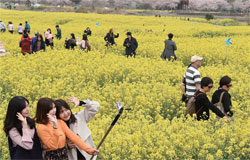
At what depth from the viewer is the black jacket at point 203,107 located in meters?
6.11

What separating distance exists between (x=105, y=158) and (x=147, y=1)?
415 feet

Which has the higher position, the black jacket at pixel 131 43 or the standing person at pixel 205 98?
the black jacket at pixel 131 43

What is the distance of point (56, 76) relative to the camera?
11.3 meters

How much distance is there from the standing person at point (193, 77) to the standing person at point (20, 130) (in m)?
4.26

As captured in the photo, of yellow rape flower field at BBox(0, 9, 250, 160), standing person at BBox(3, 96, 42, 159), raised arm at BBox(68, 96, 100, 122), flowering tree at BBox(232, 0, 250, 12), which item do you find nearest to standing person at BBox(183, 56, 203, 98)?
yellow rape flower field at BBox(0, 9, 250, 160)

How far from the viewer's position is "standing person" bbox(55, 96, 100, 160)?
4.18 metres

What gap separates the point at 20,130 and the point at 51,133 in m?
0.41

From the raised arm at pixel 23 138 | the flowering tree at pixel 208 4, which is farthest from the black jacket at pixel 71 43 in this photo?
the flowering tree at pixel 208 4

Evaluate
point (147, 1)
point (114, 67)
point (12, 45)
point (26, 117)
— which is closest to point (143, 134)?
point (26, 117)

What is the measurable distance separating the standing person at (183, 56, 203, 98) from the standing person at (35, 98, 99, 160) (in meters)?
3.67

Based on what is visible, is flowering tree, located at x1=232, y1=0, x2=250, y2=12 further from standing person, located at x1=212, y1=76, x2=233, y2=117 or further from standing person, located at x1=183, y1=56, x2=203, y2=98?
standing person, located at x1=212, y1=76, x2=233, y2=117

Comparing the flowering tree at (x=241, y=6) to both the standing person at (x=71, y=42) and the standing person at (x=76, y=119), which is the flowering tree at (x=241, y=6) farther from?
the standing person at (x=76, y=119)

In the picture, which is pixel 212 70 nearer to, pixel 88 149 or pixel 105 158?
pixel 105 158

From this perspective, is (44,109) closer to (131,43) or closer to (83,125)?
(83,125)
